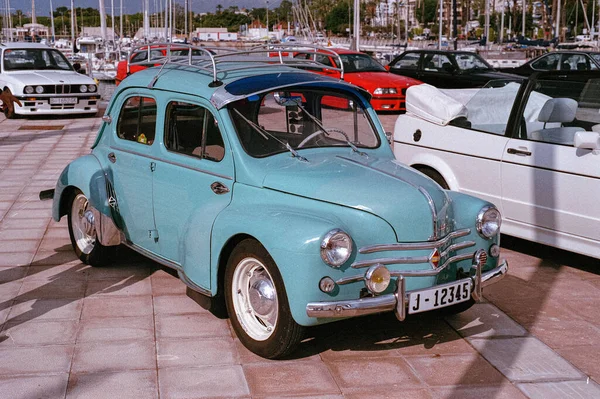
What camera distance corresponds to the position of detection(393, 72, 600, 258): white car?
7.36 meters

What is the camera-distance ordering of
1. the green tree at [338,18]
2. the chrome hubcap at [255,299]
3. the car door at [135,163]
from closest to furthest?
the chrome hubcap at [255,299] < the car door at [135,163] < the green tree at [338,18]

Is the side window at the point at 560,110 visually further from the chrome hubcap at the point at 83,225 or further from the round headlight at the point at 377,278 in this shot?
the chrome hubcap at the point at 83,225

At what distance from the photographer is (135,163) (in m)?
6.78

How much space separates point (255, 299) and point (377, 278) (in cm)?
85

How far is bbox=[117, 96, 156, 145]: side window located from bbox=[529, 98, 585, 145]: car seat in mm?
3629

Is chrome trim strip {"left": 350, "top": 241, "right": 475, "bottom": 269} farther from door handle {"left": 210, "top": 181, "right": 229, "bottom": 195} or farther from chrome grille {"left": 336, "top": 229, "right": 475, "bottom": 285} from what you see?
door handle {"left": 210, "top": 181, "right": 229, "bottom": 195}

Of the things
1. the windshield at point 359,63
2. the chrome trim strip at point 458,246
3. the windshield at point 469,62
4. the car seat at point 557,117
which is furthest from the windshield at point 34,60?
the chrome trim strip at point 458,246

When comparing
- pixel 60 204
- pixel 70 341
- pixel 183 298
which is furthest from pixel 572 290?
pixel 60 204

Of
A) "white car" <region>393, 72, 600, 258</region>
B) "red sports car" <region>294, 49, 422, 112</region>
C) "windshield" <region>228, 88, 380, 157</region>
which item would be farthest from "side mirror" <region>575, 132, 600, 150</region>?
"red sports car" <region>294, 49, 422, 112</region>

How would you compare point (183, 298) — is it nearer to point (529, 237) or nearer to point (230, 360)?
point (230, 360)

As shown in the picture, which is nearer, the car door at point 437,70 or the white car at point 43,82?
the white car at point 43,82

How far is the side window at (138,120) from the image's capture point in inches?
265

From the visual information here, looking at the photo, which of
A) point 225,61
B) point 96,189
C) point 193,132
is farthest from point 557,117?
point 96,189

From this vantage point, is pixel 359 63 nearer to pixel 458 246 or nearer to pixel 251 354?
pixel 458 246
